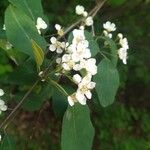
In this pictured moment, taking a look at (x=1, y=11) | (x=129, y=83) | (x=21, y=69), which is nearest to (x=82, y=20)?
(x=21, y=69)

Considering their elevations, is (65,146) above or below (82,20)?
below

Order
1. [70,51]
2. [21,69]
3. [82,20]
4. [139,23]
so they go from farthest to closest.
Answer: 1. [139,23]
2. [82,20]
3. [21,69]
4. [70,51]

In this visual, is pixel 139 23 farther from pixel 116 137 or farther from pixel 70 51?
pixel 70 51

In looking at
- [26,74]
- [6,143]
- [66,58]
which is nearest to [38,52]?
[66,58]

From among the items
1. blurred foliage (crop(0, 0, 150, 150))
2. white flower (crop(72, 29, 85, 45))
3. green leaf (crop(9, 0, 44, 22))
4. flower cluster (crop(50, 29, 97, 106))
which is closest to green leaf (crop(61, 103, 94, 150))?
flower cluster (crop(50, 29, 97, 106))

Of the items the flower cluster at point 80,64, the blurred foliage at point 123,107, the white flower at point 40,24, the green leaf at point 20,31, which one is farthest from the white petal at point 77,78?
the blurred foliage at point 123,107

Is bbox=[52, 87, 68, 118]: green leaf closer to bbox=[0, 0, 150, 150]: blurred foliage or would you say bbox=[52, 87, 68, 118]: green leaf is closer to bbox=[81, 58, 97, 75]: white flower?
bbox=[81, 58, 97, 75]: white flower

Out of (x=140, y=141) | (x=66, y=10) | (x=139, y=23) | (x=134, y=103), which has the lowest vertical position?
(x=140, y=141)
